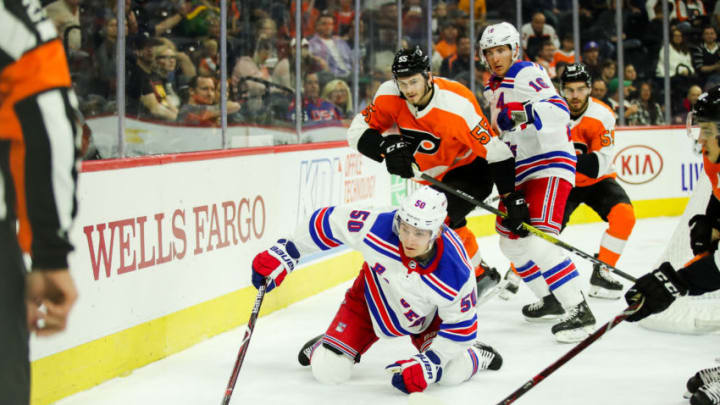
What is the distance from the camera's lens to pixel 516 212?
347 centimetres

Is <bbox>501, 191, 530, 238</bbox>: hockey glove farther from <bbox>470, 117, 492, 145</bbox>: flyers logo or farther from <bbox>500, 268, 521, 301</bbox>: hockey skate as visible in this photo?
<bbox>500, 268, 521, 301</bbox>: hockey skate

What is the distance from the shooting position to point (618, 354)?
A: 3.37 meters

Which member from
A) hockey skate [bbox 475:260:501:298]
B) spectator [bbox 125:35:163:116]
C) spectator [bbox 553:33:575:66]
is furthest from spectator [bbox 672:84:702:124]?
spectator [bbox 125:35:163:116]

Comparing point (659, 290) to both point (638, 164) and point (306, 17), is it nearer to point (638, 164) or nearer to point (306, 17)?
point (306, 17)

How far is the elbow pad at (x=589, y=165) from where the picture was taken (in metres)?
4.41

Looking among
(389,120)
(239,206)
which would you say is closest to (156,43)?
(239,206)

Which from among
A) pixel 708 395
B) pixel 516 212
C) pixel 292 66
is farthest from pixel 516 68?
pixel 292 66

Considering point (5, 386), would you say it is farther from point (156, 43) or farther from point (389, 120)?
point (156, 43)

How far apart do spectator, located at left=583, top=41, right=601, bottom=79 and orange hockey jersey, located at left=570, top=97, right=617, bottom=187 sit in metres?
3.30

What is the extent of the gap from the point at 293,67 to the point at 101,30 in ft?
6.08

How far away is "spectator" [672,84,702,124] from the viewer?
25.8ft

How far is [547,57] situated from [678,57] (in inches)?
49.8

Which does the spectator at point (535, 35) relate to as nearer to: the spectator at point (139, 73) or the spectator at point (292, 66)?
the spectator at point (292, 66)

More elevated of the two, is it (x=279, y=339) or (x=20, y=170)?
(x=20, y=170)
